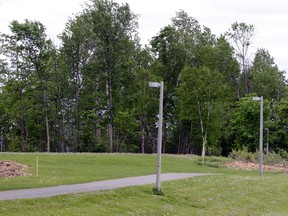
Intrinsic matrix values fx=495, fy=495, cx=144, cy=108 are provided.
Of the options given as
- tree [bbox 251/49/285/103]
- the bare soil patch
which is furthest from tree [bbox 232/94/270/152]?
the bare soil patch

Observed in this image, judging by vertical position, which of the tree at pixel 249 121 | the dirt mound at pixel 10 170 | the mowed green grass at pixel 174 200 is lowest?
the mowed green grass at pixel 174 200

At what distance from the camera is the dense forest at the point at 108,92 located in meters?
55.9

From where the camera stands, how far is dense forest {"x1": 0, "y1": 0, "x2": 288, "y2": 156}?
55.9 m

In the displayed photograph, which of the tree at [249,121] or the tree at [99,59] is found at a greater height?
the tree at [99,59]

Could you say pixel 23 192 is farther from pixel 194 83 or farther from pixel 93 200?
pixel 194 83

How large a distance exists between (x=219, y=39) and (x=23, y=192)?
200 ft

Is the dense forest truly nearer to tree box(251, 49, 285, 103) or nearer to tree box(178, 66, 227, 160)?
tree box(178, 66, 227, 160)

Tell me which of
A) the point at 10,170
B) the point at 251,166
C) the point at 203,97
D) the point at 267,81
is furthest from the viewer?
the point at 267,81

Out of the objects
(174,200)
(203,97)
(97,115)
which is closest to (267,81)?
(203,97)

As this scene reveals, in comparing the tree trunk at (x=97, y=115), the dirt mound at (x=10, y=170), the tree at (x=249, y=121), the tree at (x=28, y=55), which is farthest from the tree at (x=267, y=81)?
the dirt mound at (x=10, y=170)

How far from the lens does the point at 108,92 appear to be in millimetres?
58906

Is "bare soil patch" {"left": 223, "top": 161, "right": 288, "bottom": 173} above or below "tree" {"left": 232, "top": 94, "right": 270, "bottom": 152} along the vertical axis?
below

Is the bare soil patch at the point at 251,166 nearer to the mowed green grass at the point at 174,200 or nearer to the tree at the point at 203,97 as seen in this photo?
the mowed green grass at the point at 174,200

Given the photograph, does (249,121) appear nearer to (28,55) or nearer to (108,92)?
(108,92)
